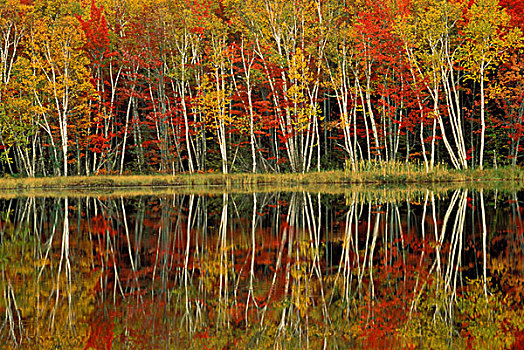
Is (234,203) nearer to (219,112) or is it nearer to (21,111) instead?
(219,112)

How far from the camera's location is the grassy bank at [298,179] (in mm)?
30484

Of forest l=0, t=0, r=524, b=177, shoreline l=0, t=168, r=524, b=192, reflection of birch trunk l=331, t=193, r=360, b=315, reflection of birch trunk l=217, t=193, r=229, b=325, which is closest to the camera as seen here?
reflection of birch trunk l=217, t=193, r=229, b=325

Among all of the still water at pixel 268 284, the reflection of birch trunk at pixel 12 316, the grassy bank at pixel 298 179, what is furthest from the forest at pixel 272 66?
the reflection of birch trunk at pixel 12 316

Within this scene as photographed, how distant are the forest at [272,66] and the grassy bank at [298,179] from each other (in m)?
1.42

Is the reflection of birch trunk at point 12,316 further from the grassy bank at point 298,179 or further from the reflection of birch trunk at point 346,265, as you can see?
the grassy bank at point 298,179

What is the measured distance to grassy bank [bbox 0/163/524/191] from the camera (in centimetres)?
3048

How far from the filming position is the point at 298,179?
3156 cm

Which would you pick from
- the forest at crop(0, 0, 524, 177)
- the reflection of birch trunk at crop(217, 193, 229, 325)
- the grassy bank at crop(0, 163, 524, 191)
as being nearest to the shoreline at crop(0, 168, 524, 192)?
the grassy bank at crop(0, 163, 524, 191)

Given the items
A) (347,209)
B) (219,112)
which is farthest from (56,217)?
(219,112)

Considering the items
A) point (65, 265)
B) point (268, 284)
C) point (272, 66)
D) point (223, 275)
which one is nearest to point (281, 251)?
point (223, 275)

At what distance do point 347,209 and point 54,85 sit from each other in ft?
83.3

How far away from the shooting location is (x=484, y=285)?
650 cm

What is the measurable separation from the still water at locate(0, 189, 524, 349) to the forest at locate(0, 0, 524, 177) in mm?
21617

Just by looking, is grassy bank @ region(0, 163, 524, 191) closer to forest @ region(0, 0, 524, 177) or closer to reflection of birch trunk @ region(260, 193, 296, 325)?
forest @ region(0, 0, 524, 177)
